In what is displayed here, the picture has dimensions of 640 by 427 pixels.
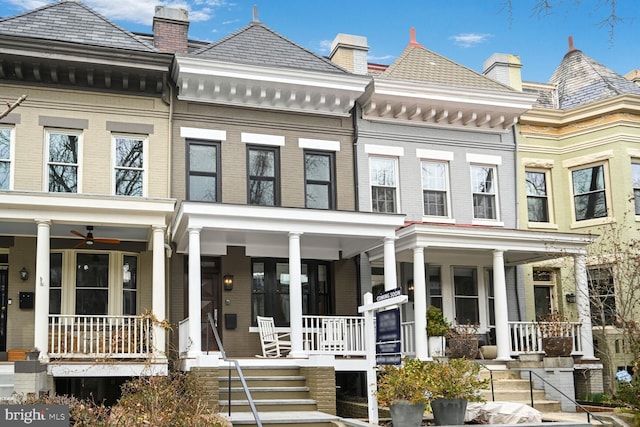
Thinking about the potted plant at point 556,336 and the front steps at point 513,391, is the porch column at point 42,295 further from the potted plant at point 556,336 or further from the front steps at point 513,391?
the potted plant at point 556,336

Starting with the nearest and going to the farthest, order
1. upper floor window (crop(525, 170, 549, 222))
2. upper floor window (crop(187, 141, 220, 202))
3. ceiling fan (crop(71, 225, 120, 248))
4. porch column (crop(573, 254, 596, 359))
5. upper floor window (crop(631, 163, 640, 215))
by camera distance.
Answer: ceiling fan (crop(71, 225, 120, 248)), upper floor window (crop(187, 141, 220, 202)), porch column (crop(573, 254, 596, 359)), upper floor window (crop(631, 163, 640, 215)), upper floor window (crop(525, 170, 549, 222))

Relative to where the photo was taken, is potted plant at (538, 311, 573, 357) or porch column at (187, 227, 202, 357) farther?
potted plant at (538, 311, 573, 357)

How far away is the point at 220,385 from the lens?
46.5 ft

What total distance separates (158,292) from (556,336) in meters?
9.12

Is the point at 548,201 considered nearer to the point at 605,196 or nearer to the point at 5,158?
the point at 605,196

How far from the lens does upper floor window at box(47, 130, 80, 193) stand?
55.9 feet

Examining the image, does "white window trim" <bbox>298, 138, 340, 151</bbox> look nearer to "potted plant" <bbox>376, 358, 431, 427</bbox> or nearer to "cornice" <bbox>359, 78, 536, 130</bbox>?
"cornice" <bbox>359, 78, 536, 130</bbox>

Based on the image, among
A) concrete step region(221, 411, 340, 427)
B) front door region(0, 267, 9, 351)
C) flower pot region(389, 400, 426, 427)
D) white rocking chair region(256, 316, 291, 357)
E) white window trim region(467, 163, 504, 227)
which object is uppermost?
white window trim region(467, 163, 504, 227)

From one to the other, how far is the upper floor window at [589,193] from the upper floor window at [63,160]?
13568mm

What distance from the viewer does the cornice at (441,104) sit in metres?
19.2

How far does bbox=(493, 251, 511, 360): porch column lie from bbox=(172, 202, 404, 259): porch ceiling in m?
3.06

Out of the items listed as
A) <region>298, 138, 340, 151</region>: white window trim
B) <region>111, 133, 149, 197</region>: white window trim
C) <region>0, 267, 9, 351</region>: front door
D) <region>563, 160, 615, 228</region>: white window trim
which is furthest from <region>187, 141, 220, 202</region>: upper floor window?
<region>563, 160, 615, 228</region>: white window trim

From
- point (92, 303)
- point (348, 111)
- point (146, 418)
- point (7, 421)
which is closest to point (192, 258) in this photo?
point (92, 303)

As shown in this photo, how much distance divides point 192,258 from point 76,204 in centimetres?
257
